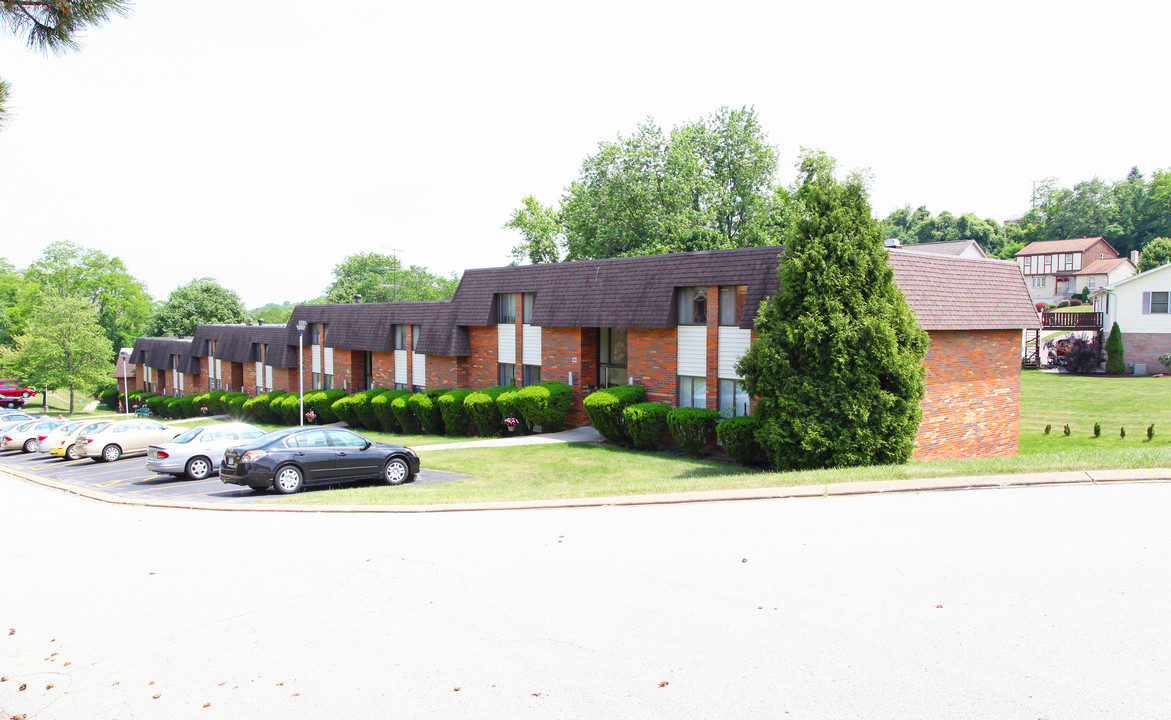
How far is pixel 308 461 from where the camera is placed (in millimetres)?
16750

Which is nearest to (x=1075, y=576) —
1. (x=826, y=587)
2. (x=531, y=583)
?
(x=826, y=587)

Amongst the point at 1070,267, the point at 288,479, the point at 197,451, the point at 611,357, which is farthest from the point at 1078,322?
the point at 197,451

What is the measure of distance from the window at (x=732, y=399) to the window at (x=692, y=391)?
0.71 m

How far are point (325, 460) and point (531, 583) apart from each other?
10643mm

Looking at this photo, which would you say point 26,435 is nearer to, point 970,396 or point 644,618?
point 644,618

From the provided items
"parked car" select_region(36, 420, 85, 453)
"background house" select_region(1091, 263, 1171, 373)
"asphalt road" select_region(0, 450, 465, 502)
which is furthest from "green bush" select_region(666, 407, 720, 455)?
"background house" select_region(1091, 263, 1171, 373)

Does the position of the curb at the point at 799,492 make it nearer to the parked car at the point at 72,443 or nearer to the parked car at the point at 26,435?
the parked car at the point at 72,443

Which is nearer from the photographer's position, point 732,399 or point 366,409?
point 732,399

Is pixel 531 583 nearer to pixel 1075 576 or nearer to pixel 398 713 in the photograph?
pixel 398 713

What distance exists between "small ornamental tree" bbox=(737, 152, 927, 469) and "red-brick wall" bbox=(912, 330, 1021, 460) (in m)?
3.19

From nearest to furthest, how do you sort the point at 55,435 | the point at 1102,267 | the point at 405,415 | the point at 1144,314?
the point at 55,435 → the point at 405,415 → the point at 1144,314 → the point at 1102,267

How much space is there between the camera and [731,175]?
47531 millimetres

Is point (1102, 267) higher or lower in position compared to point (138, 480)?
higher

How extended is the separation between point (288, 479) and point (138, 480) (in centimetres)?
755
